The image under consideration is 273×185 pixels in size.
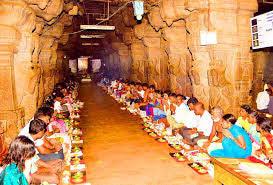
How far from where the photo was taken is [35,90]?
9078 millimetres

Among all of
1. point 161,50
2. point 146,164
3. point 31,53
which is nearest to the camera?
point 146,164

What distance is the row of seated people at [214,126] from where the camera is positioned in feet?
15.6

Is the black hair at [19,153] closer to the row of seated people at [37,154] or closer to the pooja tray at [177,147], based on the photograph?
the row of seated people at [37,154]

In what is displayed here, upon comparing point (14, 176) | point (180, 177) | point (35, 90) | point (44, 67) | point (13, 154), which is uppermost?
point (44, 67)

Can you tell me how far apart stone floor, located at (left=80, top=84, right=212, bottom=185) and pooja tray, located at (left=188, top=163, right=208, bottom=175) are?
82mm

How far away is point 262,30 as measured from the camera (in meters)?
6.71

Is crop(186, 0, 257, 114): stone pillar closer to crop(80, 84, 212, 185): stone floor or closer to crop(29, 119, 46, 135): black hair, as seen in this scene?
crop(80, 84, 212, 185): stone floor

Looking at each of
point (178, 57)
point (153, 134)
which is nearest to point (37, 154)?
point (153, 134)

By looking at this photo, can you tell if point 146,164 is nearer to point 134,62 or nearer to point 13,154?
point 13,154

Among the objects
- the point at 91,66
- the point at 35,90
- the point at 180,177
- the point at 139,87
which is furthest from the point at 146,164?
the point at 91,66

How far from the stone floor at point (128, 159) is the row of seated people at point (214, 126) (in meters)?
0.70

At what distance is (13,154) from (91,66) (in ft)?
141

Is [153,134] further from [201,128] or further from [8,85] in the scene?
[8,85]

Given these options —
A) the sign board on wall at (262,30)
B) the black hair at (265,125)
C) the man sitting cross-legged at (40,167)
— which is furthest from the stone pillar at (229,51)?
the man sitting cross-legged at (40,167)
